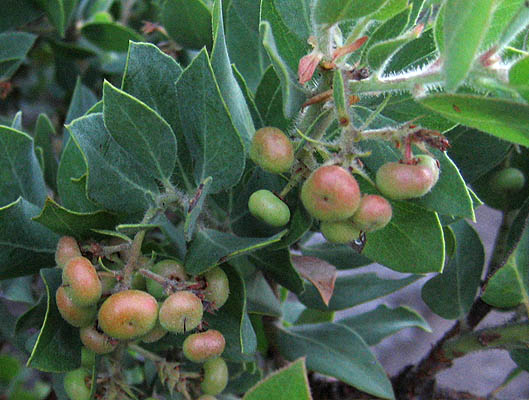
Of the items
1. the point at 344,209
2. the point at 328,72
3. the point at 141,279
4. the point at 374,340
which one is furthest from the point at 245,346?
the point at 374,340

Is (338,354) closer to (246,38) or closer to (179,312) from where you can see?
(179,312)

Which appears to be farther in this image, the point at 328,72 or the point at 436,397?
the point at 436,397

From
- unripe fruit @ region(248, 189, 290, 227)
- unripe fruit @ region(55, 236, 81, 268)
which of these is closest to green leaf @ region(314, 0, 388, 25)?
unripe fruit @ region(248, 189, 290, 227)

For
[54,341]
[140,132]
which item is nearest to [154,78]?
[140,132]

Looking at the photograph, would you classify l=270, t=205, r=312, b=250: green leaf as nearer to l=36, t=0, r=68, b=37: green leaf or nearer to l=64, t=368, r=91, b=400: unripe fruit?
l=64, t=368, r=91, b=400: unripe fruit

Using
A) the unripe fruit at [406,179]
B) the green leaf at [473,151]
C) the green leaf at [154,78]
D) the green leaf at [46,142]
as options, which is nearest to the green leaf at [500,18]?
the unripe fruit at [406,179]

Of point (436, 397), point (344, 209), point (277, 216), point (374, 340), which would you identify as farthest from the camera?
point (374, 340)

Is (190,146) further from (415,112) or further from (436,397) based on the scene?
(436,397)
